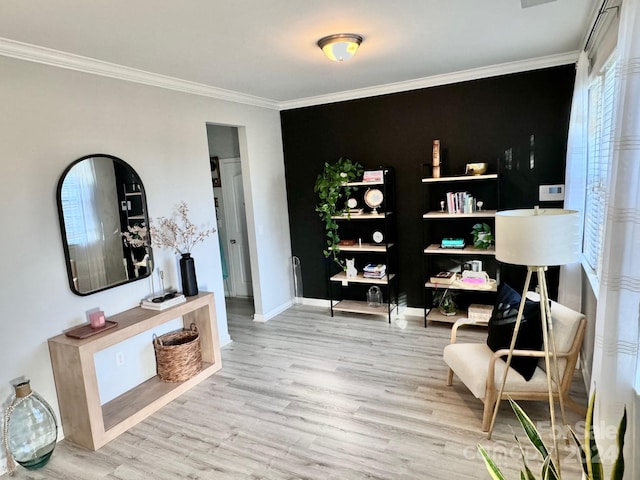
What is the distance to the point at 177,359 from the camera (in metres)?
3.43

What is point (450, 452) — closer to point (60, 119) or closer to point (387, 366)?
point (387, 366)

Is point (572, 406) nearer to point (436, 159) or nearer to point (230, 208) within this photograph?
point (436, 159)

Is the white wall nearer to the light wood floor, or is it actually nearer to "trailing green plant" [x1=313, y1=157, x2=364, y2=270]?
the light wood floor

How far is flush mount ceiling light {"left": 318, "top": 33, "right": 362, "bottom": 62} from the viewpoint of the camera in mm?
2795

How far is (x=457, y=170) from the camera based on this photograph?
14.4ft

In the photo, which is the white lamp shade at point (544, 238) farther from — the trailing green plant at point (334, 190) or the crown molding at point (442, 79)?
the trailing green plant at point (334, 190)

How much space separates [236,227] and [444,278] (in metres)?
3.09

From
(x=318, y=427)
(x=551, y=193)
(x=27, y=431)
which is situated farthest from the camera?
(x=551, y=193)

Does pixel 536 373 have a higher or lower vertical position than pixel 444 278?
lower

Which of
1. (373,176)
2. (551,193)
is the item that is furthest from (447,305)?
(373,176)

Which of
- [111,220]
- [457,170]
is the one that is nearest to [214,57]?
[111,220]

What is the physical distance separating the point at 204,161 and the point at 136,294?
1.46m

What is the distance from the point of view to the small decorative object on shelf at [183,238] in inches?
142

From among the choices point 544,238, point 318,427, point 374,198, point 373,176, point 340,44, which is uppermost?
point 340,44
